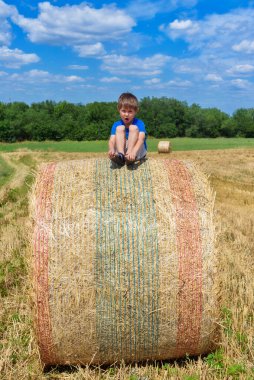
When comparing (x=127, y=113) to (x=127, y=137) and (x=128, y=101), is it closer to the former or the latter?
(x=128, y=101)

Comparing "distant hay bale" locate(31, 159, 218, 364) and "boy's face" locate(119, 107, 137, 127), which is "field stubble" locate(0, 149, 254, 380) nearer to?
"distant hay bale" locate(31, 159, 218, 364)

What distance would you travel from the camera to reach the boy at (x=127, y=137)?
15.5ft

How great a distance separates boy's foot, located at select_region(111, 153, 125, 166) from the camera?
15.4ft

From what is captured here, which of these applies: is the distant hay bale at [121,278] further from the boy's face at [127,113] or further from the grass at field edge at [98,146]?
the grass at field edge at [98,146]

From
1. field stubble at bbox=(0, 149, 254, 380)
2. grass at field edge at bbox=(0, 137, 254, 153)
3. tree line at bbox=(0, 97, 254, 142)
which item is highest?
tree line at bbox=(0, 97, 254, 142)

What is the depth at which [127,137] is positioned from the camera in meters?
5.46

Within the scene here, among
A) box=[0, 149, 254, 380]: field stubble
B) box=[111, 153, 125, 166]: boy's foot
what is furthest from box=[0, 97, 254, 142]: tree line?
box=[111, 153, 125, 166]: boy's foot

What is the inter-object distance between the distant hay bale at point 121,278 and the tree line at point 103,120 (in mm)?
65672

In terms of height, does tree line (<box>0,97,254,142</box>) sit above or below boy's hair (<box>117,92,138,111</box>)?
above

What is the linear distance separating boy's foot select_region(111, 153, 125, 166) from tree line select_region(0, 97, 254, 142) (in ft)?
213

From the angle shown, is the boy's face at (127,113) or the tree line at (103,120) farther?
the tree line at (103,120)

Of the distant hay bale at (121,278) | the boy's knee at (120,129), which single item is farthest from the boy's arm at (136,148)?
the distant hay bale at (121,278)

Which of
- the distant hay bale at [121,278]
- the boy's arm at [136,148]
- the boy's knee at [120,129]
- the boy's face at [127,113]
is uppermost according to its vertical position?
the boy's face at [127,113]

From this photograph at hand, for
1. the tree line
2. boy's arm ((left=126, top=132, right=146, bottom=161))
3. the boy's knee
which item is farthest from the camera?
the tree line
